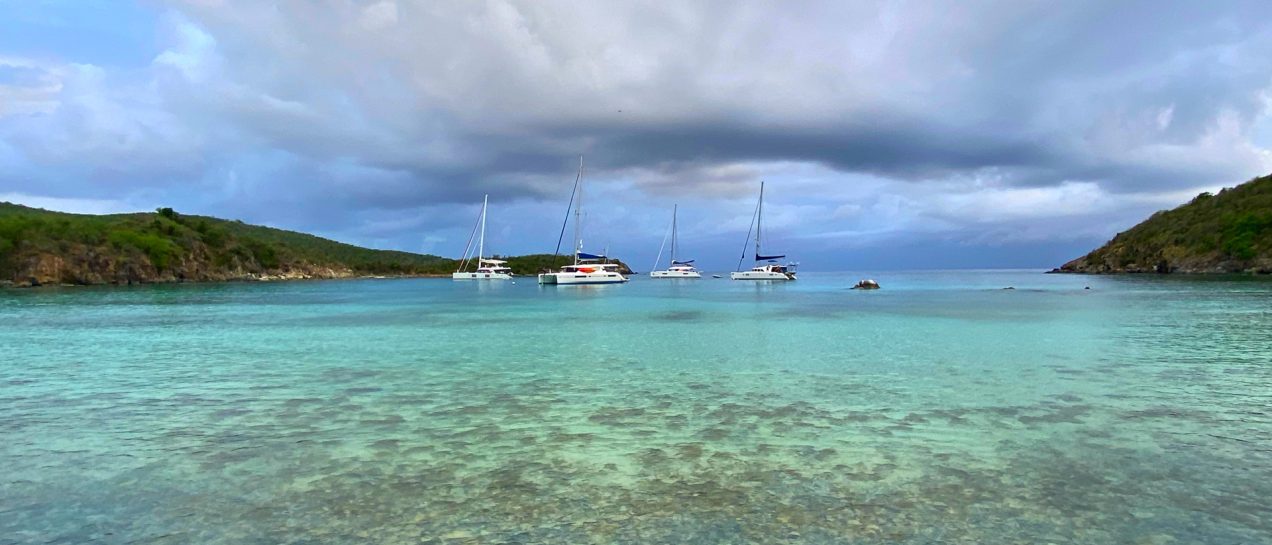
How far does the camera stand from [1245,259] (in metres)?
132

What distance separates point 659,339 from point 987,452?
22.4 metres

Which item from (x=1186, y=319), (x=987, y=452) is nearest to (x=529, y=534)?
(x=987, y=452)

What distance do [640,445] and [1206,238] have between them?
593 feet

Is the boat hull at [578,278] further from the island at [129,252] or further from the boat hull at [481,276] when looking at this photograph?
the island at [129,252]

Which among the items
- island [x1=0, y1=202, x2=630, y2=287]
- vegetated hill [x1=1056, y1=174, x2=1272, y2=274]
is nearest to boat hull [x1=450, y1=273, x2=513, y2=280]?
island [x1=0, y1=202, x2=630, y2=287]

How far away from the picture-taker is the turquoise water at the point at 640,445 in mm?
8211

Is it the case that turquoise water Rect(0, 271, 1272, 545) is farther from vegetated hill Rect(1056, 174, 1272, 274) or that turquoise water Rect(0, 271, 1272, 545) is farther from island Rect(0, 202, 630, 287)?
vegetated hill Rect(1056, 174, 1272, 274)

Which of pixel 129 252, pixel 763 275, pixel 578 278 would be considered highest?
pixel 129 252

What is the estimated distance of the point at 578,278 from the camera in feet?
404

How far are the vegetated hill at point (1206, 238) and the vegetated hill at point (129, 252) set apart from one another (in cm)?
20496

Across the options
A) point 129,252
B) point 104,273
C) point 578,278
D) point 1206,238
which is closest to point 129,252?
point 129,252

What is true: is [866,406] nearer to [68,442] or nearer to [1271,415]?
[1271,415]

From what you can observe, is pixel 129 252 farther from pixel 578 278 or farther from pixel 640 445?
pixel 640 445

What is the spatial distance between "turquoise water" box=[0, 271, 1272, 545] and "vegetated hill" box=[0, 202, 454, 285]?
365 feet
